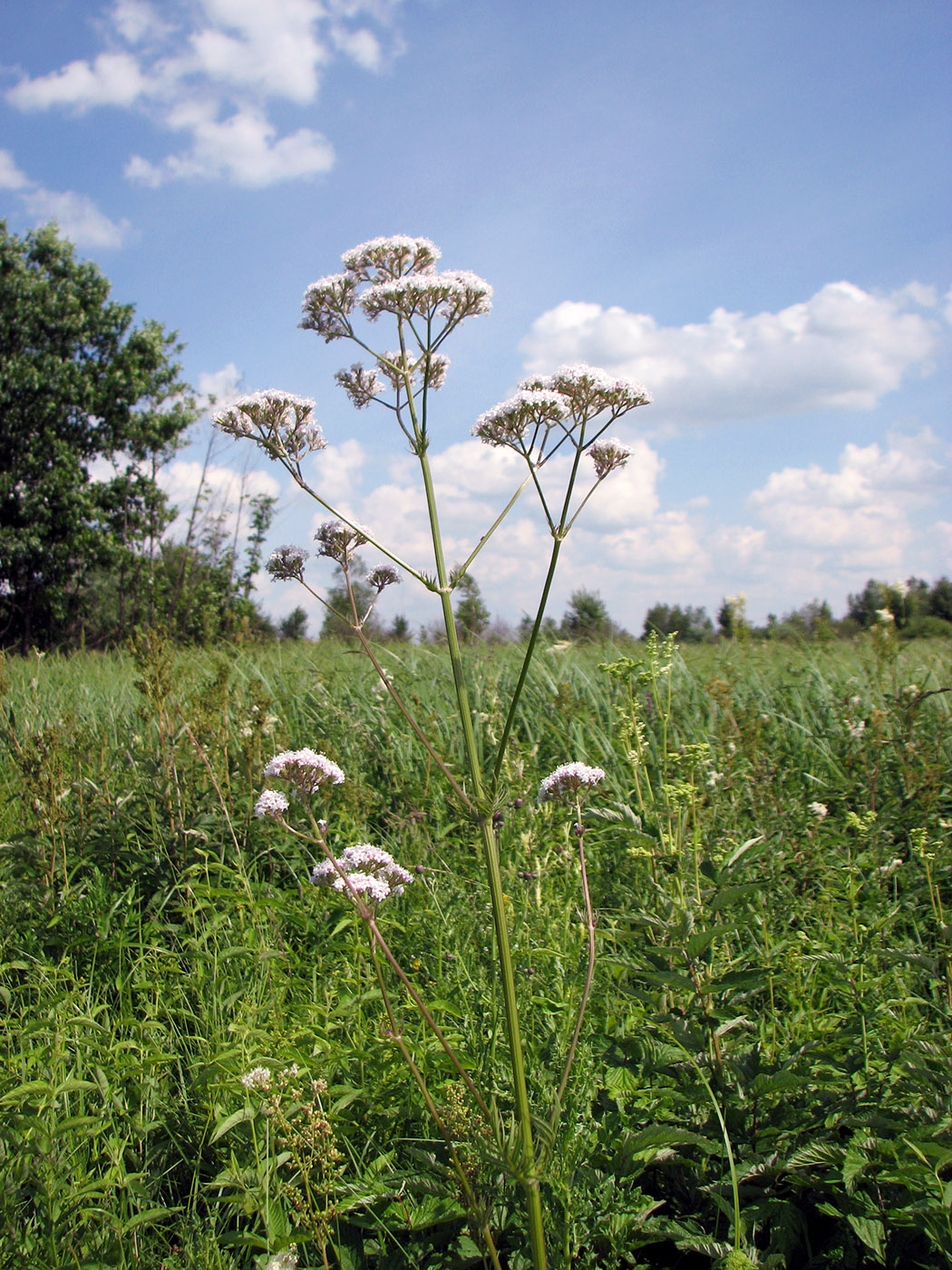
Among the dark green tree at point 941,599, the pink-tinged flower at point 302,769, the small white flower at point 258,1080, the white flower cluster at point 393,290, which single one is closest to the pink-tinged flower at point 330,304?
the white flower cluster at point 393,290

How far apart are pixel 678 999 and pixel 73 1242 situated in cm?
153

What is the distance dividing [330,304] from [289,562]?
762 mm

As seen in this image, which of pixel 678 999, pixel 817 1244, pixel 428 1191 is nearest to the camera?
pixel 428 1191

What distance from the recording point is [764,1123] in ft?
5.80

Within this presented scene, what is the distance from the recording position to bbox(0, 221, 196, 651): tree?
21062 mm

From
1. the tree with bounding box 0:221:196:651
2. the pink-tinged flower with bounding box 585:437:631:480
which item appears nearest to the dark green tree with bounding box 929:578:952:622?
the tree with bounding box 0:221:196:651

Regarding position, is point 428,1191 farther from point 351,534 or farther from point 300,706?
point 300,706

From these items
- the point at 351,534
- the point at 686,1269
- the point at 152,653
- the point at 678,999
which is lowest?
the point at 686,1269

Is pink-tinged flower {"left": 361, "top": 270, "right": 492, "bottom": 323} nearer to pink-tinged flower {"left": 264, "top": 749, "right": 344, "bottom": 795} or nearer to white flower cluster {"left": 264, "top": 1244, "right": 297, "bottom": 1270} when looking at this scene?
pink-tinged flower {"left": 264, "top": 749, "right": 344, "bottom": 795}

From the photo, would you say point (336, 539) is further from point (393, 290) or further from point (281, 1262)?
point (281, 1262)

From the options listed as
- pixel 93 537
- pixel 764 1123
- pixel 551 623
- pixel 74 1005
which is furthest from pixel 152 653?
pixel 93 537

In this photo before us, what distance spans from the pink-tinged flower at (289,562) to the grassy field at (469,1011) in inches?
39.9

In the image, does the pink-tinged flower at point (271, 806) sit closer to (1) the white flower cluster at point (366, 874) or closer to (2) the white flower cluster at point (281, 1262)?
(1) the white flower cluster at point (366, 874)

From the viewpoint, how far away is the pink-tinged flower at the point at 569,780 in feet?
6.64
